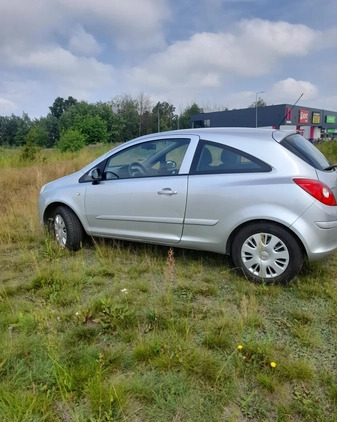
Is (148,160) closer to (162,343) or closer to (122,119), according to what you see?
(162,343)

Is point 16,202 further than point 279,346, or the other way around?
point 16,202

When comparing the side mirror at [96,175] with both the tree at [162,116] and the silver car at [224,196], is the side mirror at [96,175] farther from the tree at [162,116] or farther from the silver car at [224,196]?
the tree at [162,116]

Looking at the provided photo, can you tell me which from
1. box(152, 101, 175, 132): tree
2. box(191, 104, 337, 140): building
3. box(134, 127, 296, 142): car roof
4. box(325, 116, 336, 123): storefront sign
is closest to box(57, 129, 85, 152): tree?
box(134, 127, 296, 142): car roof

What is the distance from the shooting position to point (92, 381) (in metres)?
1.92

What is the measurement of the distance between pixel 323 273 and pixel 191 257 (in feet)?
5.12

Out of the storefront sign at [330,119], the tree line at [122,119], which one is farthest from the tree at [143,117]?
the storefront sign at [330,119]

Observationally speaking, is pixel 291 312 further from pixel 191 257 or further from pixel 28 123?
pixel 28 123

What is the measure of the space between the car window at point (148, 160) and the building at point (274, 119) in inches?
1828

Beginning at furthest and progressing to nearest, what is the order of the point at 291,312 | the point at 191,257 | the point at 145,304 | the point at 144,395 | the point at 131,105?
the point at 131,105
the point at 191,257
the point at 145,304
the point at 291,312
the point at 144,395

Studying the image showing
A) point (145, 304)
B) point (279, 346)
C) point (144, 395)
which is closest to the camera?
point (144, 395)

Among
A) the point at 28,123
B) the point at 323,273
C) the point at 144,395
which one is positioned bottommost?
the point at 144,395

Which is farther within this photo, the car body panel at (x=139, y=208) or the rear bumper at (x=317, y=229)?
the car body panel at (x=139, y=208)

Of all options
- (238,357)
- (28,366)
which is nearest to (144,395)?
(238,357)

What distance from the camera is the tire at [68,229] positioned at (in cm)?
425
